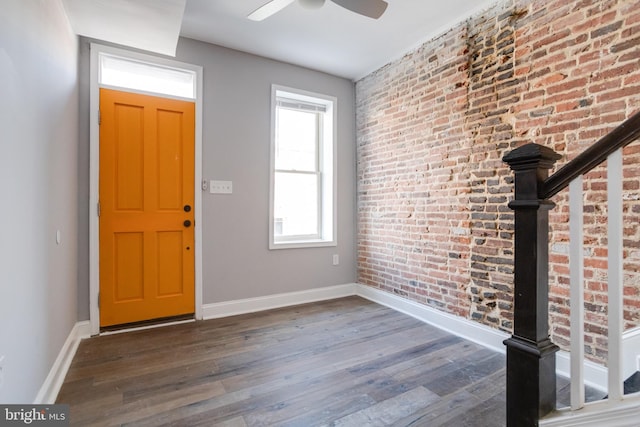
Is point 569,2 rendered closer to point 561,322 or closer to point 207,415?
point 561,322

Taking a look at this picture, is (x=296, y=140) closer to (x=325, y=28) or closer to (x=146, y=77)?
(x=325, y=28)

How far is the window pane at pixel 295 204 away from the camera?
3.71 m

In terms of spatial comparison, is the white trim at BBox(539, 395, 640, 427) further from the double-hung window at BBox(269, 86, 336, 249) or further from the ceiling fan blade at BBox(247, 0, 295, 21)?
the double-hung window at BBox(269, 86, 336, 249)

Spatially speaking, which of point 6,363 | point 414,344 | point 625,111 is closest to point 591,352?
point 414,344

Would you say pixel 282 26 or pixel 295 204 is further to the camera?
pixel 295 204

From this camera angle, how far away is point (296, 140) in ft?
12.6

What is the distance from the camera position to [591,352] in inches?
76.3

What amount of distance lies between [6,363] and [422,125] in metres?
3.32

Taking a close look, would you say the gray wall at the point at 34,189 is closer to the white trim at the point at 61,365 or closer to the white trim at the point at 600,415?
the white trim at the point at 61,365

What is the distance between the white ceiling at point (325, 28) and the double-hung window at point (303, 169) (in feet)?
1.69

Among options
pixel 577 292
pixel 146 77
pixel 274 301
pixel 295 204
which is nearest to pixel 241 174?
pixel 295 204

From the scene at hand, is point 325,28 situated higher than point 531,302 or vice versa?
point 325,28

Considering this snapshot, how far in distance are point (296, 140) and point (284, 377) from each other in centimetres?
269

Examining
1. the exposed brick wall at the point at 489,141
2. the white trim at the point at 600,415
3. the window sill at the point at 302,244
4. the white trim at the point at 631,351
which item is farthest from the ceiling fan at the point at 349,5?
the white trim at the point at 631,351
